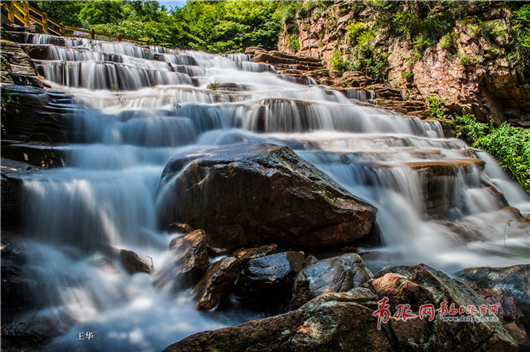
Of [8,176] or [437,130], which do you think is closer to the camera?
[8,176]

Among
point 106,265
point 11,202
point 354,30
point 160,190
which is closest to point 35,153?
point 11,202

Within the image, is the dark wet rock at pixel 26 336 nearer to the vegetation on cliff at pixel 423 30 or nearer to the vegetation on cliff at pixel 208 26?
the vegetation on cliff at pixel 423 30

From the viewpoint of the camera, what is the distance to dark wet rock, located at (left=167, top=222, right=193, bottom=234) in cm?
382

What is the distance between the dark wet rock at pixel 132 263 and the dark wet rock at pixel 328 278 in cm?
175

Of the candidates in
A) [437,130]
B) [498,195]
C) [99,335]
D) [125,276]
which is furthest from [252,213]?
[437,130]

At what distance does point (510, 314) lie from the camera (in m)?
2.48

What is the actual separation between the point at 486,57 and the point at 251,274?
10384 millimetres

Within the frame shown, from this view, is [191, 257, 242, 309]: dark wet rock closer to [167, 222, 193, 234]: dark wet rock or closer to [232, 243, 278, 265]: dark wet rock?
[232, 243, 278, 265]: dark wet rock

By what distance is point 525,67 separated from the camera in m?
8.38

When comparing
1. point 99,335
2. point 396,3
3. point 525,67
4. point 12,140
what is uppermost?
point 396,3

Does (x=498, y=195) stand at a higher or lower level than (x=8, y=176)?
lower

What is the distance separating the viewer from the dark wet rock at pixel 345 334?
171 cm

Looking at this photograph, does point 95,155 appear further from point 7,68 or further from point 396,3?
point 396,3

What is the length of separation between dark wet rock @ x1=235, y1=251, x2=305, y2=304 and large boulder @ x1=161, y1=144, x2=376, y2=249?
0.88 metres
